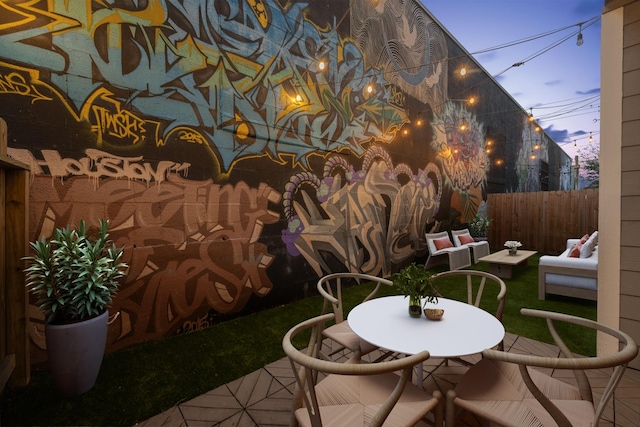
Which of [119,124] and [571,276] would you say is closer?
[119,124]

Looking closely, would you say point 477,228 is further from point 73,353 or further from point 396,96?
point 73,353

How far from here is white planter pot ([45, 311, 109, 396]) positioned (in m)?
1.82

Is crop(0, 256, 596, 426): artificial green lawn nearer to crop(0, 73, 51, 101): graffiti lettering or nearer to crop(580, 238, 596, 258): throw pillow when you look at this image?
crop(580, 238, 596, 258): throw pillow

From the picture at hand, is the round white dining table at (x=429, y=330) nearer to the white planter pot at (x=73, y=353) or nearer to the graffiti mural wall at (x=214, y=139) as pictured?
the white planter pot at (x=73, y=353)

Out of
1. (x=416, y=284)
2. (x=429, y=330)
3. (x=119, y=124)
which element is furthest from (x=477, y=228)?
(x=119, y=124)

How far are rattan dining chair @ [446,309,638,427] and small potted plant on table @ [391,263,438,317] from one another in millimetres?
401

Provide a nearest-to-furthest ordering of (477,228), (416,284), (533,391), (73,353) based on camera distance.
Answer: (533,391)
(416,284)
(73,353)
(477,228)

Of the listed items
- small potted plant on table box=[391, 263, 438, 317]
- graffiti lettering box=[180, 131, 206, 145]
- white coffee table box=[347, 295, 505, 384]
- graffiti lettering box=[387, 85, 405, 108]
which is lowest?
white coffee table box=[347, 295, 505, 384]

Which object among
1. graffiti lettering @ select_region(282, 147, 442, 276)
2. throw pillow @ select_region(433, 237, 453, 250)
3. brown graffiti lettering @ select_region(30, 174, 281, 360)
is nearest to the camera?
brown graffiti lettering @ select_region(30, 174, 281, 360)

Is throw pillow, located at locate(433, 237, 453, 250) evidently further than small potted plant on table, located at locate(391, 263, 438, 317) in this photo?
Yes

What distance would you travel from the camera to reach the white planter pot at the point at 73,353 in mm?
1824

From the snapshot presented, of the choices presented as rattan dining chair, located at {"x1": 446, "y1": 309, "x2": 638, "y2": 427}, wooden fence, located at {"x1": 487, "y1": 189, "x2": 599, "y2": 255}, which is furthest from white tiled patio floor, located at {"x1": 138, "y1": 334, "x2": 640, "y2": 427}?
wooden fence, located at {"x1": 487, "y1": 189, "x2": 599, "y2": 255}

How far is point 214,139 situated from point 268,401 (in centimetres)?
253

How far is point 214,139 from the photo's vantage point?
307cm
